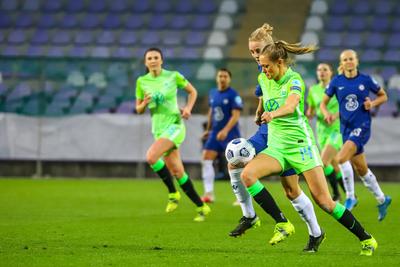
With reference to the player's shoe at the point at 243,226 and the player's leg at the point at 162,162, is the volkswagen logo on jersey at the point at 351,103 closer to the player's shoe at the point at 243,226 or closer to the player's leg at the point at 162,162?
the player's leg at the point at 162,162

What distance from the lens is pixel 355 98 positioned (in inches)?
497

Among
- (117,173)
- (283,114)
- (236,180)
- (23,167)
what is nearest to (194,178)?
(117,173)

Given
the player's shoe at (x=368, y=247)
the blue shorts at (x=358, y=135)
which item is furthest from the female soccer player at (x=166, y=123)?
the player's shoe at (x=368, y=247)

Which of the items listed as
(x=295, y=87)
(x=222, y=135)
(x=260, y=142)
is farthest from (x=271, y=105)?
(x=222, y=135)

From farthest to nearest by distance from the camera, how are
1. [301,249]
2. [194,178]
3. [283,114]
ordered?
[194,178]
[301,249]
[283,114]

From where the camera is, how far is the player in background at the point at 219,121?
15.3 m

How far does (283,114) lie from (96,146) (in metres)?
14.3

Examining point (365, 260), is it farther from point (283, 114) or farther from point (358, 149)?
point (358, 149)

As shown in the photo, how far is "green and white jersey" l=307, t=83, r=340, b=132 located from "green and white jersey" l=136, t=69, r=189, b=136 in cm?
358

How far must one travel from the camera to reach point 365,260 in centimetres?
774

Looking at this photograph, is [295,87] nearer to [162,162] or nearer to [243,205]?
[243,205]

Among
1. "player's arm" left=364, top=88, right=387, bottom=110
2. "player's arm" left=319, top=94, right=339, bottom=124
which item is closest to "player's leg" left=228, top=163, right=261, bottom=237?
"player's arm" left=364, top=88, right=387, bottom=110

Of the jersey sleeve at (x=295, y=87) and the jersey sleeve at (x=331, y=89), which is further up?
the jersey sleeve at (x=295, y=87)

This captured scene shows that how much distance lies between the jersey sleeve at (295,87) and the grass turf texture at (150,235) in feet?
4.51
